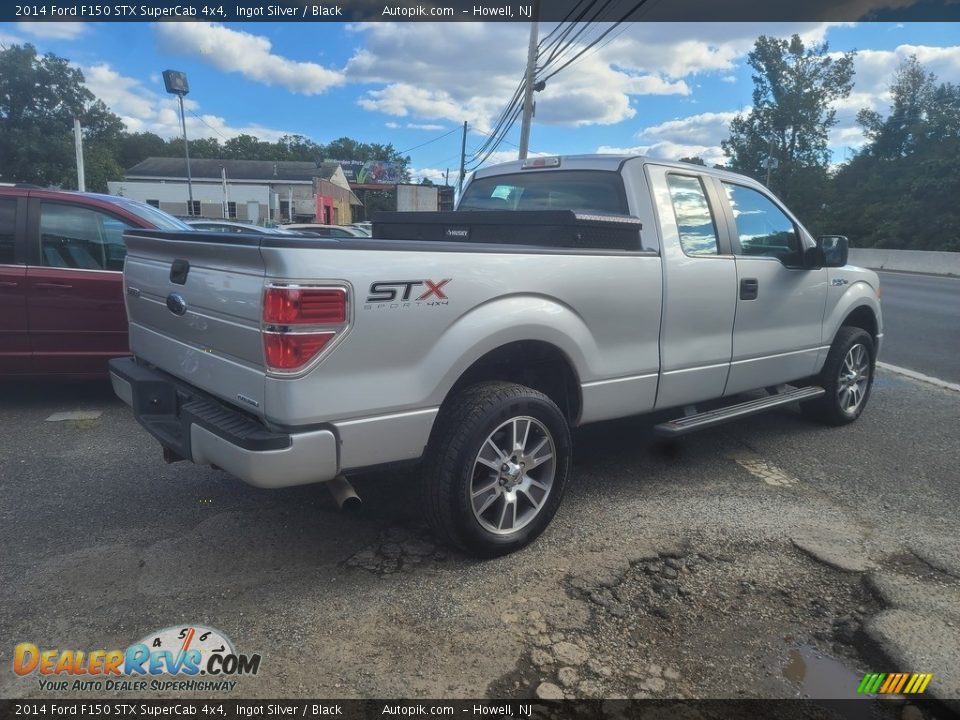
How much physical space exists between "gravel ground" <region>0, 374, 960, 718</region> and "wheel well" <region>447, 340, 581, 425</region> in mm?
689

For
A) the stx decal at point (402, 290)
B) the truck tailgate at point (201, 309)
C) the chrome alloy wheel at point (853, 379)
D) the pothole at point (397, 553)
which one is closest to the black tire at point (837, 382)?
the chrome alloy wheel at point (853, 379)

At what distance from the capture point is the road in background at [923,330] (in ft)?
27.3

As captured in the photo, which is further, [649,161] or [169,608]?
[649,161]

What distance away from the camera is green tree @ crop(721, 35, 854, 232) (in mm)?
56156

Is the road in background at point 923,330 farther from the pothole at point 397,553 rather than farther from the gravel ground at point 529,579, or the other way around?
the pothole at point 397,553

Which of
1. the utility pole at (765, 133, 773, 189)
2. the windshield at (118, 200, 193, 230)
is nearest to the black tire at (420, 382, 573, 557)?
the windshield at (118, 200, 193, 230)

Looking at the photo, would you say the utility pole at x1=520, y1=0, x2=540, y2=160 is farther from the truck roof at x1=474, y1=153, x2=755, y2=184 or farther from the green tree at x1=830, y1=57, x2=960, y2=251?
the green tree at x1=830, y1=57, x2=960, y2=251

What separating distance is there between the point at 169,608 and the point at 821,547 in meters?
3.11

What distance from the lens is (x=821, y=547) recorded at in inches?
135

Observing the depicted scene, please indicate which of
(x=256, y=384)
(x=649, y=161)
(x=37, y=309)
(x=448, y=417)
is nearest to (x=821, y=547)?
(x=448, y=417)

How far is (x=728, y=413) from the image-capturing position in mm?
4285

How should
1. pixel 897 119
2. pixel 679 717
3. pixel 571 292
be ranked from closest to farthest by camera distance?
pixel 679 717
pixel 571 292
pixel 897 119

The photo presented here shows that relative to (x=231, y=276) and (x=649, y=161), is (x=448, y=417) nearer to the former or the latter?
(x=231, y=276)

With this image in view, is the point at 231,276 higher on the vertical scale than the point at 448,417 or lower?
higher
